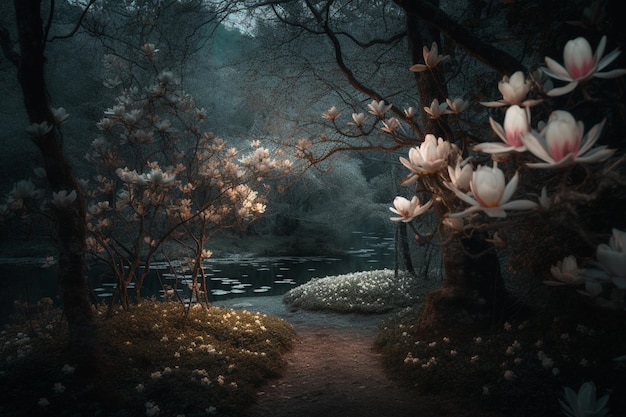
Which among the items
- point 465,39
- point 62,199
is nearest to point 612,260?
point 465,39

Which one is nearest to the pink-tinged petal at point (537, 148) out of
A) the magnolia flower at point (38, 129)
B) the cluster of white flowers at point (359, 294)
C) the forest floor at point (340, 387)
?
the forest floor at point (340, 387)

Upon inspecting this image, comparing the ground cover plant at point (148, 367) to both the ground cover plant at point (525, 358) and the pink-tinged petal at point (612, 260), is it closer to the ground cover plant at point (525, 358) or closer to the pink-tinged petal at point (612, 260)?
the ground cover plant at point (525, 358)

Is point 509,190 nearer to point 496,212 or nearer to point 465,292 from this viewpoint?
point 496,212

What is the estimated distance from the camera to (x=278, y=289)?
523 inches

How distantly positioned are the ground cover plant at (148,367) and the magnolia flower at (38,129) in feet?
6.27

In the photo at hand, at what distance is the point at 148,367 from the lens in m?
4.10

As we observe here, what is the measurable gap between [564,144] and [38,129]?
3526mm

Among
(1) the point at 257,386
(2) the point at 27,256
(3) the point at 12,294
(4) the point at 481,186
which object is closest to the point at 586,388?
(4) the point at 481,186

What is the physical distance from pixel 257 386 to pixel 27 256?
18.4 meters

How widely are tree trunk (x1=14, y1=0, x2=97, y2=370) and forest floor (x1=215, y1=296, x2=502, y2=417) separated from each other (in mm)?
1607

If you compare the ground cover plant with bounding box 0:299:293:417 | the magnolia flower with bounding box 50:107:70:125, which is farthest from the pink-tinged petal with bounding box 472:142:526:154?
the magnolia flower with bounding box 50:107:70:125

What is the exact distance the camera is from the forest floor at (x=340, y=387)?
369 centimetres

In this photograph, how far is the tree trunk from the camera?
136 inches

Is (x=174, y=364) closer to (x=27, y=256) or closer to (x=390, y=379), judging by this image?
(x=390, y=379)
